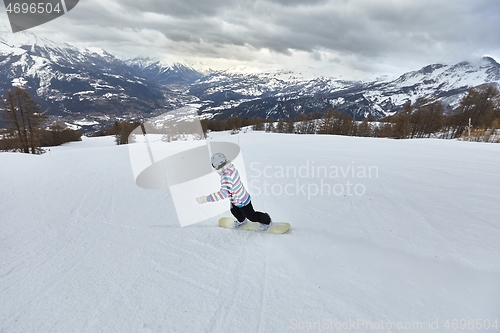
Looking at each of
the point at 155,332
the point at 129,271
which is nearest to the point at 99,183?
the point at 129,271

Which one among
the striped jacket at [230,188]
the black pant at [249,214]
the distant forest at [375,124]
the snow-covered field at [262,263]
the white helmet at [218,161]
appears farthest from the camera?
the distant forest at [375,124]

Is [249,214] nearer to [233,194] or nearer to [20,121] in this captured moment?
[233,194]

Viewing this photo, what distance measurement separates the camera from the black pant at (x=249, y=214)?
16.0 feet

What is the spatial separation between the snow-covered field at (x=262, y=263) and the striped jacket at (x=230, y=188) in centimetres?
86

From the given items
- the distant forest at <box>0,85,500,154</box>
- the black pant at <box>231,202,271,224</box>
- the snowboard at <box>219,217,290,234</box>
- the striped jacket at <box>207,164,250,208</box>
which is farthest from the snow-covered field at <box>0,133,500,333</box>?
the distant forest at <box>0,85,500,154</box>

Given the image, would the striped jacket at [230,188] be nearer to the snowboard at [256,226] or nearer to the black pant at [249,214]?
the black pant at [249,214]

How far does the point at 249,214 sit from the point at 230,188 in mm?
755

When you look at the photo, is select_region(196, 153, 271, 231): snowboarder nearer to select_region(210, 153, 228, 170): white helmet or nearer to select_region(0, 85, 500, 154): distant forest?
select_region(210, 153, 228, 170): white helmet

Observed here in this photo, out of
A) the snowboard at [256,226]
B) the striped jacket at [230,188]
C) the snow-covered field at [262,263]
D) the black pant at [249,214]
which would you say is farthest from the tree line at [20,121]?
the black pant at [249,214]

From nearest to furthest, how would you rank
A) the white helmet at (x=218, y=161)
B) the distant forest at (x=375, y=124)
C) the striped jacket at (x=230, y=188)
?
1. the white helmet at (x=218, y=161)
2. the striped jacket at (x=230, y=188)
3. the distant forest at (x=375, y=124)

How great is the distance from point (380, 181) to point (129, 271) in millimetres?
7953

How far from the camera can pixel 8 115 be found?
978 inches

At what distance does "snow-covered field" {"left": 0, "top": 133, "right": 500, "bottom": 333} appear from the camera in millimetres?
2926

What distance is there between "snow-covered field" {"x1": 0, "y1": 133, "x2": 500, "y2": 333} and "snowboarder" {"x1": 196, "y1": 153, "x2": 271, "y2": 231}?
36 cm
